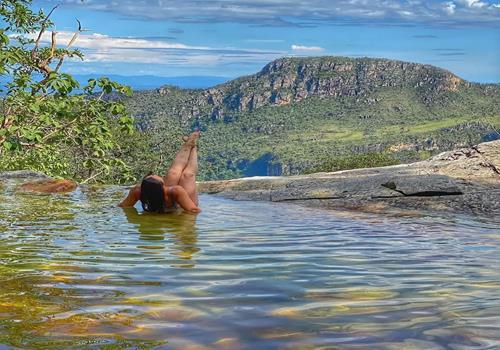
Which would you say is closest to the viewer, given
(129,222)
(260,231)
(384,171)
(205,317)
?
(205,317)

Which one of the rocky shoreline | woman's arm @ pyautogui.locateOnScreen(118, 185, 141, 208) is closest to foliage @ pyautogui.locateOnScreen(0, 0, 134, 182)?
woman's arm @ pyautogui.locateOnScreen(118, 185, 141, 208)

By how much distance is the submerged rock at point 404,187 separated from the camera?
14641 mm

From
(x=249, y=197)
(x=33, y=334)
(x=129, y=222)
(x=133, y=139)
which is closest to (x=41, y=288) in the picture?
(x=33, y=334)

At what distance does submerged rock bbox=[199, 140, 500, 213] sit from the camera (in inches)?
576

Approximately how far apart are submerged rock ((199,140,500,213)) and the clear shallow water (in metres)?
2.77

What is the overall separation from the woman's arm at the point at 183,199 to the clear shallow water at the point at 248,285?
209 cm

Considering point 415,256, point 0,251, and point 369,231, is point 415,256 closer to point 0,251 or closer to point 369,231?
point 369,231

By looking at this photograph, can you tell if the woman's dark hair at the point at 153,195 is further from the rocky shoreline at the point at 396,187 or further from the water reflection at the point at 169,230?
the rocky shoreline at the point at 396,187

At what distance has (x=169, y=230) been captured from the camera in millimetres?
11117

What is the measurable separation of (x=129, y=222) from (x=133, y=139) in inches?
2352

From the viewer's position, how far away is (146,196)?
14000 mm

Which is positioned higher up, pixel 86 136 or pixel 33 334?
pixel 86 136

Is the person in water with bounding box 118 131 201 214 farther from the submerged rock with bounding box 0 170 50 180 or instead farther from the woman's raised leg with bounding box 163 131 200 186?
the submerged rock with bounding box 0 170 50 180

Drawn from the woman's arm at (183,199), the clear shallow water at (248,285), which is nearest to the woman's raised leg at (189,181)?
the woman's arm at (183,199)
